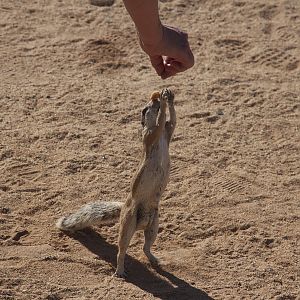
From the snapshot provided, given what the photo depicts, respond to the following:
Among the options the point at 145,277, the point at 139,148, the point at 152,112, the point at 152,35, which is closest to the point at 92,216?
the point at 145,277

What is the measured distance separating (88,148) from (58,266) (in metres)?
1.57

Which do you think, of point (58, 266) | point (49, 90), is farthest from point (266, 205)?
point (49, 90)

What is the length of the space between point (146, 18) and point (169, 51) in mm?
295

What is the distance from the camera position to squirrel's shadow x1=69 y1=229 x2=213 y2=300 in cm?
499

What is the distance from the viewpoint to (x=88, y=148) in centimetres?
657

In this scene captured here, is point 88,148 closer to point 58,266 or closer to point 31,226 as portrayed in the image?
point 31,226

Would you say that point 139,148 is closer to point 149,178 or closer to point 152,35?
point 149,178

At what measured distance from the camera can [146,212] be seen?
5051mm

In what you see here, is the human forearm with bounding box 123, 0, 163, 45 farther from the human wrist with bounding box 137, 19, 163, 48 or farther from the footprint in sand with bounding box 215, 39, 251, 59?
the footprint in sand with bounding box 215, 39, 251, 59

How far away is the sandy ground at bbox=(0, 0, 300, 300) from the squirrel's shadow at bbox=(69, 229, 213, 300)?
0.01 meters

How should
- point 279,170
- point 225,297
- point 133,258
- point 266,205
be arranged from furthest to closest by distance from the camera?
point 279,170
point 266,205
point 133,258
point 225,297

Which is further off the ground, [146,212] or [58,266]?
[146,212]

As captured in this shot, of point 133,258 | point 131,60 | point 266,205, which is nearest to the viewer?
point 133,258

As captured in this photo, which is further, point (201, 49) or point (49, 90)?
point (201, 49)
